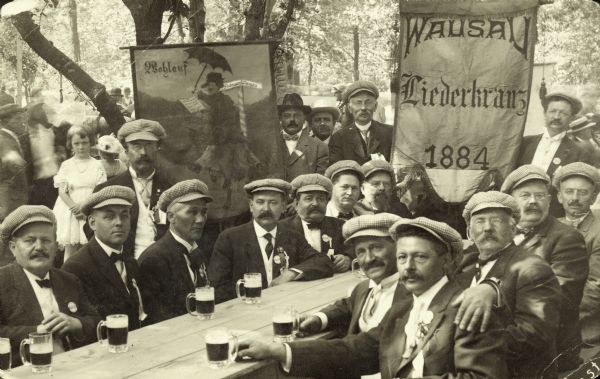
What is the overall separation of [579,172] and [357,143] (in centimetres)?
208

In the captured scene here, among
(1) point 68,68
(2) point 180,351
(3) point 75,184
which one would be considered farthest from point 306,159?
(2) point 180,351

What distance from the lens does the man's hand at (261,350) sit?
3.41 metres

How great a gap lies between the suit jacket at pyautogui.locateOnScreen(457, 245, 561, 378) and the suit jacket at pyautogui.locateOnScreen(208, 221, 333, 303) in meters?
1.48

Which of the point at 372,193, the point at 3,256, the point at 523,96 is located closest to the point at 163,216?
the point at 3,256

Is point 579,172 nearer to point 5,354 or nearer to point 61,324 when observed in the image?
point 61,324

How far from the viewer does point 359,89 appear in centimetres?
621

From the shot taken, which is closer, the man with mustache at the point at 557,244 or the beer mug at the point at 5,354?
the beer mug at the point at 5,354

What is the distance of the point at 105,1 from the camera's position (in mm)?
5824

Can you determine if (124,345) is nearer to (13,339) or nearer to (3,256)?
(13,339)

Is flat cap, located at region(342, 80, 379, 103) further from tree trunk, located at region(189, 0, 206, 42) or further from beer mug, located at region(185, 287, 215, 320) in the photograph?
beer mug, located at region(185, 287, 215, 320)

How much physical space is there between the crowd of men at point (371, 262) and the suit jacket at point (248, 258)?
0.4 inches

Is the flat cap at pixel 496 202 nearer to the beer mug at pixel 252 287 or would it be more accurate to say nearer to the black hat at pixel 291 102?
the beer mug at pixel 252 287

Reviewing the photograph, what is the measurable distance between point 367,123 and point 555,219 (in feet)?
7.05

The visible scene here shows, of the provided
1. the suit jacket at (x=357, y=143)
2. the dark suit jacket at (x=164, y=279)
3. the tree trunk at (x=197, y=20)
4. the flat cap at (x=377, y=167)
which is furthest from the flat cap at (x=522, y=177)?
the tree trunk at (x=197, y=20)
